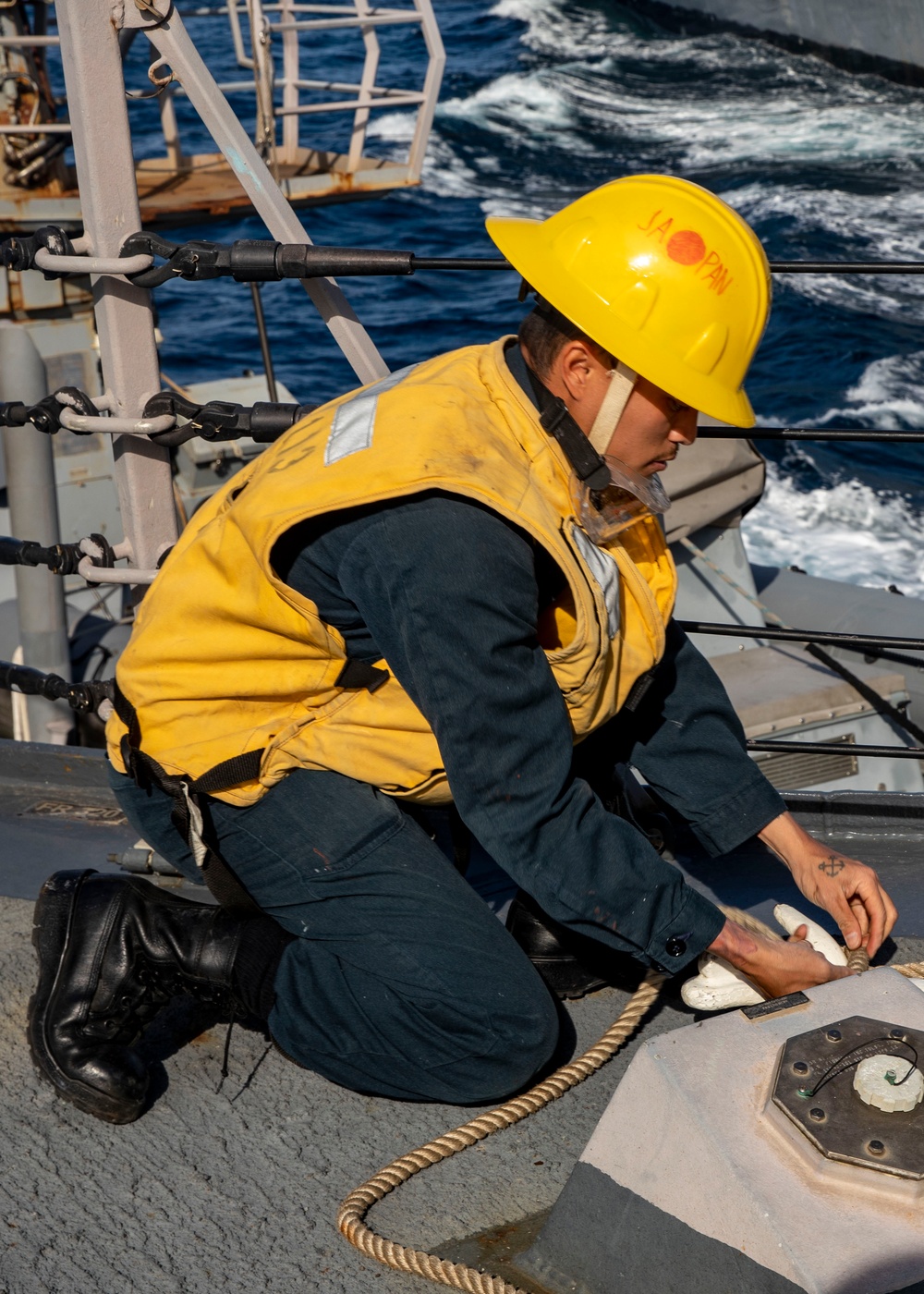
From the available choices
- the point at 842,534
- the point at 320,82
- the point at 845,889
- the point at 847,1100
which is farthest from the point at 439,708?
the point at 842,534

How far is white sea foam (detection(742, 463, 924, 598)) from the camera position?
8.75m

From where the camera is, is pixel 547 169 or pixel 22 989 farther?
pixel 547 169

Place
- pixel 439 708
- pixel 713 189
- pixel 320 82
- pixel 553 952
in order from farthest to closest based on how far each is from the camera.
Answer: pixel 713 189
pixel 320 82
pixel 553 952
pixel 439 708

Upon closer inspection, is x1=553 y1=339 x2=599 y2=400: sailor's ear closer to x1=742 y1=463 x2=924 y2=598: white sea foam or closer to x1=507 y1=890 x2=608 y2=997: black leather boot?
x1=507 y1=890 x2=608 y2=997: black leather boot

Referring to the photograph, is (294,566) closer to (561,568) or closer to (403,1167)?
(561,568)

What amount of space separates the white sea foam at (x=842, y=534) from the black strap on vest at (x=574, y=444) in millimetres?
7351

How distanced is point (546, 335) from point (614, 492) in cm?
21

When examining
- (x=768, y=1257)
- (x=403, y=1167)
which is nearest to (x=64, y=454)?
(x=403, y=1167)

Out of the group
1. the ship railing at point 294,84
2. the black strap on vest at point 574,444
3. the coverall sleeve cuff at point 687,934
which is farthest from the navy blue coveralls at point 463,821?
the ship railing at point 294,84

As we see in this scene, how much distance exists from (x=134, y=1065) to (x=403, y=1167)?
1.26 feet

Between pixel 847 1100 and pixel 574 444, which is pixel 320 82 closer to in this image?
pixel 574 444

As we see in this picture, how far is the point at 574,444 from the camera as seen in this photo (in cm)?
155

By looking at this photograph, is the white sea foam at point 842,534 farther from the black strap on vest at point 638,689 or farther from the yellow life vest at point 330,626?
the yellow life vest at point 330,626

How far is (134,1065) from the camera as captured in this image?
5.58 feet
